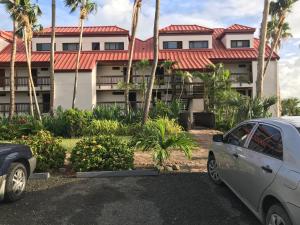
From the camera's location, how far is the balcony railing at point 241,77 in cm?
3140

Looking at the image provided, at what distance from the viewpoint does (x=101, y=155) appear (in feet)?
30.6

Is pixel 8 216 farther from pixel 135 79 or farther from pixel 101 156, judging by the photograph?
pixel 135 79

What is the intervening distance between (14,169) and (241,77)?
26987mm

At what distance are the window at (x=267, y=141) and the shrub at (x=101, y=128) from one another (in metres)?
12.6

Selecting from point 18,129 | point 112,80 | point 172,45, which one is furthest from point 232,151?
point 172,45

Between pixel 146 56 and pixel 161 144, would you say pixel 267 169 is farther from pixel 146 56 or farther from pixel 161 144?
pixel 146 56

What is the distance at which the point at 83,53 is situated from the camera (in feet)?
114

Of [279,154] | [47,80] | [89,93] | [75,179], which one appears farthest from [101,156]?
[47,80]

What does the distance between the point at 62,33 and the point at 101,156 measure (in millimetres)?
28136

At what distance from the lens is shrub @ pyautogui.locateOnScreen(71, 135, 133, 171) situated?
920 centimetres

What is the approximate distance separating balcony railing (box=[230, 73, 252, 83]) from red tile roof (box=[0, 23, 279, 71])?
1.34 meters

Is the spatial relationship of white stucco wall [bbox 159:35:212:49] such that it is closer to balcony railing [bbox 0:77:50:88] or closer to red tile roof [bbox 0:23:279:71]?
red tile roof [bbox 0:23:279:71]

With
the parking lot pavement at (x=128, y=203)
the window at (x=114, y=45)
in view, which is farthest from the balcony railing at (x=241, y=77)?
the parking lot pavement at (x=128, y=203)

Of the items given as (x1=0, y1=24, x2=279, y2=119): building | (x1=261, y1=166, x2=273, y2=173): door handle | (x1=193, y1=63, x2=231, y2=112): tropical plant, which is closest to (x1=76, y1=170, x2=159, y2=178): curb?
(x1=261, y1=166, x2=273, y2=173): door handle
